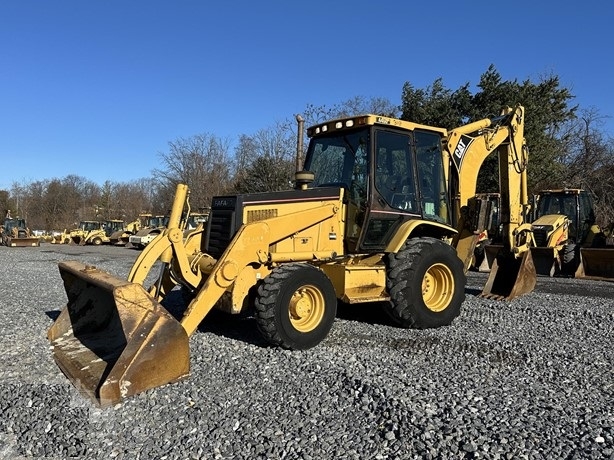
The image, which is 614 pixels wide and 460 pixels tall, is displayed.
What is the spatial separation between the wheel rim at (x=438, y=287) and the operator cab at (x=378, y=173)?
73cm

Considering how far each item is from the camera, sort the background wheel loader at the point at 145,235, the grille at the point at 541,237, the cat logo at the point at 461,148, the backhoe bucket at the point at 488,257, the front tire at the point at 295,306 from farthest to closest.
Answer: the background wheel loader at the point at 145,235 < the grille at the point at 541,237 < the backhoe bucket at the point at 488,257 < the cat logo at the point at 461,148 < the front tire at the point at 295,306

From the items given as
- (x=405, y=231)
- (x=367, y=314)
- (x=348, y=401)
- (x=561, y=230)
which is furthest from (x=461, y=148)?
(x=561, y=230)

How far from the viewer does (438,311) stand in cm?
717

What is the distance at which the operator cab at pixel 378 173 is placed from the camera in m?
6.96

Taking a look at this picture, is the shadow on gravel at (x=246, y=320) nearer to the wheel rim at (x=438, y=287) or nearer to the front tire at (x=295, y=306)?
the front tire at (x=295, y=306)

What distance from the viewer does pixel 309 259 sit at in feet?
22.0

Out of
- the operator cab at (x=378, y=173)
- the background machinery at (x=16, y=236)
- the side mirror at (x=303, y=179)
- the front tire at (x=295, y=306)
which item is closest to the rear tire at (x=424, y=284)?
the operator cab at (x=378, y=173)

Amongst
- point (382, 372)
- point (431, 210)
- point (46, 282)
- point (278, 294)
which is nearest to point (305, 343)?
point (278, 294)

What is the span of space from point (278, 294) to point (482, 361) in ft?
7.07

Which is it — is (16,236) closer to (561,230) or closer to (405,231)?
(561,230)

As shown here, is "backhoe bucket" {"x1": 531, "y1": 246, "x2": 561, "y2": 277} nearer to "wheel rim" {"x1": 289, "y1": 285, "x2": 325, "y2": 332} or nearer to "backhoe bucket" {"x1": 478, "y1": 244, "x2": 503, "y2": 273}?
"backhoe bucket" {"x1": 478, "y1": 244, "x2": 503, "y2": 273}

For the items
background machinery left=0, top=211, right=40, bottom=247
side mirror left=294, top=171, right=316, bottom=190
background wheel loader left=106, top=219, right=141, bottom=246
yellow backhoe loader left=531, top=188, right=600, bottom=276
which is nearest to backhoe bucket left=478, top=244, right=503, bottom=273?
yellow backhoe loader left=531, top=188, right=600, bottom=276

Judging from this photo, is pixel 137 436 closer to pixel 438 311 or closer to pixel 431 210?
pixel 438 311

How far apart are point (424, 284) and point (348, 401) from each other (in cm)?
327
